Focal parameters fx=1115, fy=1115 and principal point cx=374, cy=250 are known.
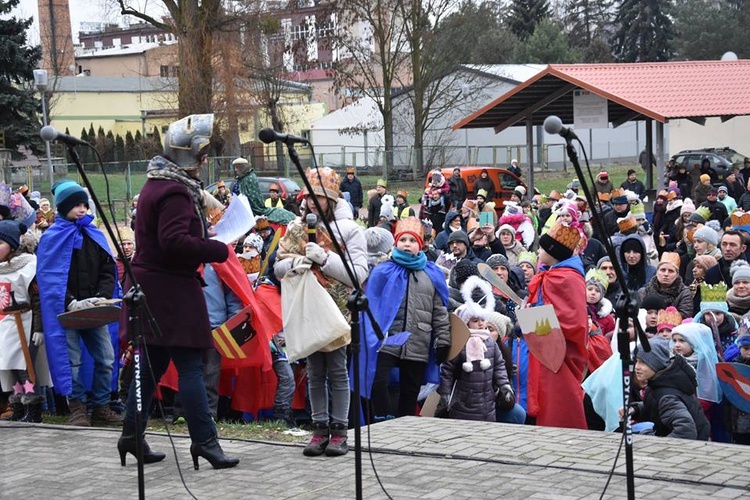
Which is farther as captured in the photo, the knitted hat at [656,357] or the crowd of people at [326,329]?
the knitted hat at [656,357]

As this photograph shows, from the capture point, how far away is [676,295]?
→ 34.2ft

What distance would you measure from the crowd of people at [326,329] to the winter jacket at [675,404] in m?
0.01

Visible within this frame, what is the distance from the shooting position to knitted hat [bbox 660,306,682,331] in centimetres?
893

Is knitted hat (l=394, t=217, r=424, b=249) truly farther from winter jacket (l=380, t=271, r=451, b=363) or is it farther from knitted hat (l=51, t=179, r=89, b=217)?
knitted hat (l=51, t=179, r=89, b=217)

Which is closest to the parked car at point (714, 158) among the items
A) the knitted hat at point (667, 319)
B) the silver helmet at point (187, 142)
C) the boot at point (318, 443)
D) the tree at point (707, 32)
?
the knitted hat at point (667, 319)

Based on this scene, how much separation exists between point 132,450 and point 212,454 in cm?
54

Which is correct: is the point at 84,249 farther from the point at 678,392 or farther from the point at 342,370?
the point at 678,392

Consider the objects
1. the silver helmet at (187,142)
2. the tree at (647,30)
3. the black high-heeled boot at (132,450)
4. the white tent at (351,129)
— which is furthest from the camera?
the tree at (647,30)

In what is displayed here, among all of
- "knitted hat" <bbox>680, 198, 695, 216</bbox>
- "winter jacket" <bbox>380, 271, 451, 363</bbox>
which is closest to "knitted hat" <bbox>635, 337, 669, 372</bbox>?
"winter jacket" <bbox>380, 271, 451, 363</bbox>

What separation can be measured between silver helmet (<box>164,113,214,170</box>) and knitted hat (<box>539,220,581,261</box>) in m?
2.89

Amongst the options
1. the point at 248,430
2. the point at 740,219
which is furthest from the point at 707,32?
the point at 248,430

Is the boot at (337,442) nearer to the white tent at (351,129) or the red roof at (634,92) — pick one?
the red roof at (634,92)

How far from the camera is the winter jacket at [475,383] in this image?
8469 millimetres

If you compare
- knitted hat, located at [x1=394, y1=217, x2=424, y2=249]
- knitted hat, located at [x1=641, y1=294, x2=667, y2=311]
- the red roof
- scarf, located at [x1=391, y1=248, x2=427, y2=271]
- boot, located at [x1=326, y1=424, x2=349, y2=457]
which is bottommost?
boot, located at [x1=326, y1=424, x2=349, y2=457]
